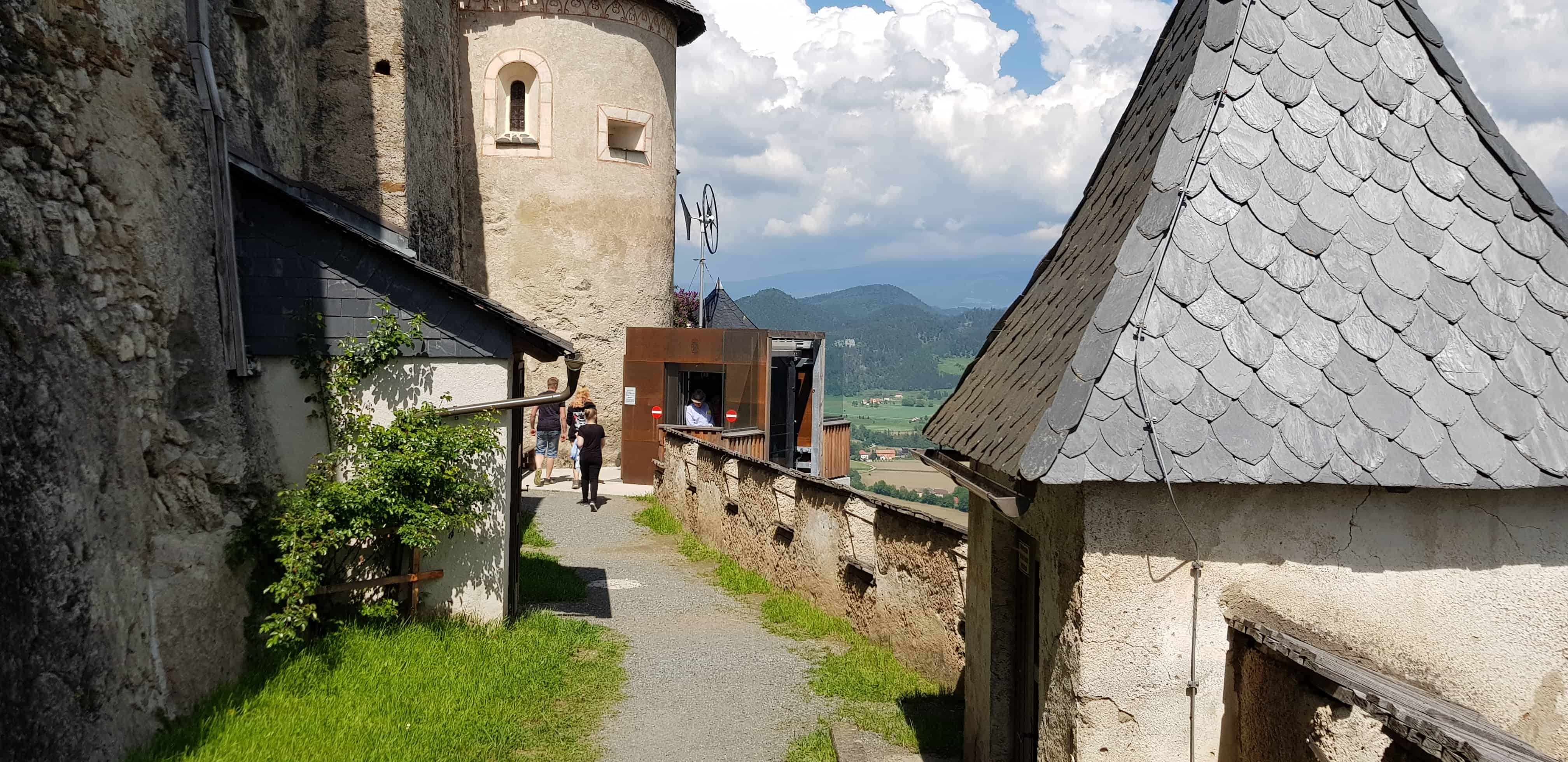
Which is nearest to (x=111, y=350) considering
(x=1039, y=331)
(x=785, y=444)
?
(x=1039, y=331)

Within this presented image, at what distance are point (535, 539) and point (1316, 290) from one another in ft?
40.0

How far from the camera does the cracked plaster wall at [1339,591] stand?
3.87 metres

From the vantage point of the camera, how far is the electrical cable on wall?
148 inches

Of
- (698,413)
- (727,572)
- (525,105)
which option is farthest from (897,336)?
(727,572)

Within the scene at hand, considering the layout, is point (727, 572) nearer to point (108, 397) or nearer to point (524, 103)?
point (108, 397)

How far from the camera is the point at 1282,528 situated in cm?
388

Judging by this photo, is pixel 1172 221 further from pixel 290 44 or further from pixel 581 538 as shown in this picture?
pixel 581 538

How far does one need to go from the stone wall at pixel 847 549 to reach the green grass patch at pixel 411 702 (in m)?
2.32

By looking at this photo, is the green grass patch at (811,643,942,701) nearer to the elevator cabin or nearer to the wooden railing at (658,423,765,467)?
the wooden railing at (658,423,765,467)

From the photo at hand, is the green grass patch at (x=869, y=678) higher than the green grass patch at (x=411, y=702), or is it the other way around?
the green grass patch at (x=411, y=702)

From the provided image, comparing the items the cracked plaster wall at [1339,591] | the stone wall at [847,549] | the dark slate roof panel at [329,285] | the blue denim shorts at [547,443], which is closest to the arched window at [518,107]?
the blue denim shorts at [547,443]

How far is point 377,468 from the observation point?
8492 mm

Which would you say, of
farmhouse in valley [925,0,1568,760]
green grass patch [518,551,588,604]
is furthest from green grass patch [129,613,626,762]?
farmhouse in valley [925,0,1568,760]

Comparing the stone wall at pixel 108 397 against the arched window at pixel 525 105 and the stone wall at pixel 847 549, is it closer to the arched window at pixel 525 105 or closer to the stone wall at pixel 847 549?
the stone wall at pixel 847 549
